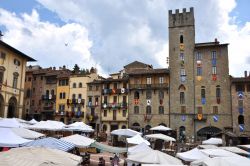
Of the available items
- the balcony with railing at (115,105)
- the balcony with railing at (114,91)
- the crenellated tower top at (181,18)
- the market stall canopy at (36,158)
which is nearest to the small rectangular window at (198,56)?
the crenellated tower top at (181,18)

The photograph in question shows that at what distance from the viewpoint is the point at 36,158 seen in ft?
24.1

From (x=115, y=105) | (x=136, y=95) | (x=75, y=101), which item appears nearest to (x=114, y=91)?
(x=115, y=105)

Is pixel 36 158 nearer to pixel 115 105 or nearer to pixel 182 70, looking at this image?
pixel 182 70

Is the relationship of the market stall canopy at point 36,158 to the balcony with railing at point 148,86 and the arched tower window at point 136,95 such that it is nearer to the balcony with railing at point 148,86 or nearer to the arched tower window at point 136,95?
the balcony with railing at point 148,86

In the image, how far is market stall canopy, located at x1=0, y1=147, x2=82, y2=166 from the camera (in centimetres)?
679

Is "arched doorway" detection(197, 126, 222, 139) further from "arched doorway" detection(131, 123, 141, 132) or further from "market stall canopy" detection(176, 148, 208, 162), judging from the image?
"market stall canopy" detection(176, 148, 208, 162)

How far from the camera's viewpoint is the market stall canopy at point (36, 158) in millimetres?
6793

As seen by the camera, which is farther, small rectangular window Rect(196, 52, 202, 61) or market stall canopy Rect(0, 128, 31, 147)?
small rectangular window Rect(196, 52, 202, 61)

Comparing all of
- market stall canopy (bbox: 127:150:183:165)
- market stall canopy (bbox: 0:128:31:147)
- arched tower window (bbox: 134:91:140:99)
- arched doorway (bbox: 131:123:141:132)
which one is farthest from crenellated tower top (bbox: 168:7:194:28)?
market stall canopy (bbox: 127:150:183:165)

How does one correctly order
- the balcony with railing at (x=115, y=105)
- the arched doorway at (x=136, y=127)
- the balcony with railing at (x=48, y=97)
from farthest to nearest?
1. the balcony with railing at (x=48, y=97)
2. the balcony with railing at (x=115, y=105)
3. the arched doorway at (x=136, y=127)

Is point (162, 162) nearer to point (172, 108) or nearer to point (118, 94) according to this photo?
point (172, 108)

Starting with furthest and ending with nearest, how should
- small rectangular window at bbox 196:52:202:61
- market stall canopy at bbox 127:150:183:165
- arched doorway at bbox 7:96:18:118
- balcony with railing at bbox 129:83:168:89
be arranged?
balcony with railing at bbox 129:83:168:89 < small rectangular window at bbox 196:52:202:61 < arched doorway at bbox 7:96:18:118 < market stall canopy at bbox 127:150:183:165

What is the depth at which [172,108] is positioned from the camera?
48219mm

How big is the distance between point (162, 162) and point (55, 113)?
160 feet
